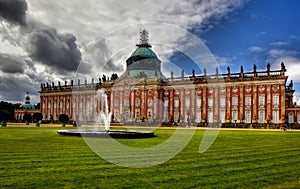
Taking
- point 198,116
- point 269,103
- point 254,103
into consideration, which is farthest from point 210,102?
point 269,103

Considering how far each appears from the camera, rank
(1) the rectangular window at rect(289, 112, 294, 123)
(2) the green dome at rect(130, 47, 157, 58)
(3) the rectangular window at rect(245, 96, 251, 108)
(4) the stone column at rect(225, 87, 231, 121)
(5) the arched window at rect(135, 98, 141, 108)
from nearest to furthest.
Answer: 1. (1) the rectangular window at rect(289, 112, 294, 123)
2. (3) the rectangular window at rect(245, 96, 251, 108)
3. (4) the stone column at rect(225, 87, 231, 121)
4. (5) the arched window at rect(135, 98, 141, 108)
5. (2) the green dome at rect(130, 47, 157, 58)

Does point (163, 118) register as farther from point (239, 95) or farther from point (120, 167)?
point (120, 167)

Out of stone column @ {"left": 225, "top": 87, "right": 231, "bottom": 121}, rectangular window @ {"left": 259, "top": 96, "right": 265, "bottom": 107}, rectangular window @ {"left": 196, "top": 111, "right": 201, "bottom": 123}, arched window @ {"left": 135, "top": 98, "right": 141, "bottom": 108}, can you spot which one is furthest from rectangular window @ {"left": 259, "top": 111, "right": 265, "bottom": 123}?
arched window @ {"left": 135, "top": 98, "right": 141, "bottom": 108}

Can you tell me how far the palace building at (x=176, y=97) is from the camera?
58.6m

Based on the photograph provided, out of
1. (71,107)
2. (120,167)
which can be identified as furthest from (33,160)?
(71,107)

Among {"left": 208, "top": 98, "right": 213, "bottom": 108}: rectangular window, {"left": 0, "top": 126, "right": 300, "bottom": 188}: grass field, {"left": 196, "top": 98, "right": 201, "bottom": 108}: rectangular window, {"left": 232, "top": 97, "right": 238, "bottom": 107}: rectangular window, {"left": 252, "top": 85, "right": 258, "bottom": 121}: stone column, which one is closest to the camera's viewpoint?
{"left": 0, "top": 126, "right": 300, "bottom": 188}: grass field

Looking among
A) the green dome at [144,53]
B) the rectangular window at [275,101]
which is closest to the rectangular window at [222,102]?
the rectangular window at [275,101]

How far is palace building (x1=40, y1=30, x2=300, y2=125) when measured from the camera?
58594 mm

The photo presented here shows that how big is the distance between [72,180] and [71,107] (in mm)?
79643

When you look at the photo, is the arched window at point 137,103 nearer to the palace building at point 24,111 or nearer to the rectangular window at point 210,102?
the rectangular window at point 210,102

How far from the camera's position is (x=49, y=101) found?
305 feet

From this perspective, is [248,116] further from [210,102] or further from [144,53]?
[144,53]

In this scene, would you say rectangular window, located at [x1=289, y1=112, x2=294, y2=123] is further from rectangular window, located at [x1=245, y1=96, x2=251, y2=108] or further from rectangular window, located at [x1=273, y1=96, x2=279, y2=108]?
rectangular window, located at [x1=245, y1=96, x2=251, y2=108]

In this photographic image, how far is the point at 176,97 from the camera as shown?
2736 inches
